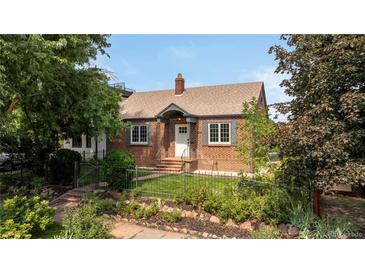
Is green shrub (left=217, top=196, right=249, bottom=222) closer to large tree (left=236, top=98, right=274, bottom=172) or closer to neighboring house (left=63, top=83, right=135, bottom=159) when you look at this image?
large tree (left=236, top=98, right=274, bottom=172)

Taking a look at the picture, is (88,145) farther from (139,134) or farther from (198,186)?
(198,186)

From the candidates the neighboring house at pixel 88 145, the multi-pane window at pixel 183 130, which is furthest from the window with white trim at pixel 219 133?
the neighboring house at pixel 88 145

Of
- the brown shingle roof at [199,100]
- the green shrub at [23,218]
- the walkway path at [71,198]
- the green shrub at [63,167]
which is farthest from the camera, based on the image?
the brown shingle roof at [199,100]

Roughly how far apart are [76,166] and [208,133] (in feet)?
25.0

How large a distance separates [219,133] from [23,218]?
10731 millimetres

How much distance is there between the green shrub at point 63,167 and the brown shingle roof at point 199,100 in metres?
6.50

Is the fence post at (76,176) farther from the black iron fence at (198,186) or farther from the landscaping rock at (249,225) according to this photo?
the landscaping rock at (249,225)

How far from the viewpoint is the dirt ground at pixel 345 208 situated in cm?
653

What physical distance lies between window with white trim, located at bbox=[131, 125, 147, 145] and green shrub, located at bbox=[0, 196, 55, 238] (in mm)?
10472

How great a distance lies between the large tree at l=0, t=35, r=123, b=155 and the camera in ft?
19.7

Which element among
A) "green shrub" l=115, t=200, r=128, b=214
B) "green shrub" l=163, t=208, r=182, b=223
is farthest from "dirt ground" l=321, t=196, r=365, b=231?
"green shrub" l=115, t=200, r=128, b=214

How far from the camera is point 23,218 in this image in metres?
5.54

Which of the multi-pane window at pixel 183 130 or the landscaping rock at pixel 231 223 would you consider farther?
the multi-pane window at pixel 183 130
